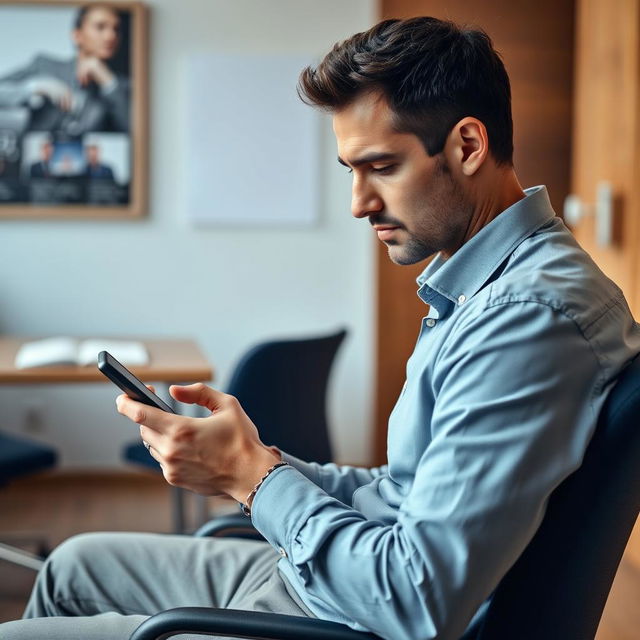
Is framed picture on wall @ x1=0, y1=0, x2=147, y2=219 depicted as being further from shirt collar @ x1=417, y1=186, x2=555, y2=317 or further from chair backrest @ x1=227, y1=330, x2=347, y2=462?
shirt collar @ x1=417, y1=186, x2=555, y2=317

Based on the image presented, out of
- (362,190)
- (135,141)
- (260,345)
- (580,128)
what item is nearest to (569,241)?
(362,190)

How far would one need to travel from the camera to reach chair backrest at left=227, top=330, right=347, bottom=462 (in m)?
2.42

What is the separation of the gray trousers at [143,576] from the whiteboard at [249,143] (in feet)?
8.45

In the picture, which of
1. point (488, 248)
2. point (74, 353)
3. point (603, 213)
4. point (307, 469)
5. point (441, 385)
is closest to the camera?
point (441, 385)

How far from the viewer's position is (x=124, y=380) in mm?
1063

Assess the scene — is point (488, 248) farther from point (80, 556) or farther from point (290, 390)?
point (290, 390)

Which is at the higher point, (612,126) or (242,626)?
(612,126)

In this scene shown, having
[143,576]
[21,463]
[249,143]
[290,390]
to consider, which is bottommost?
[21,463]

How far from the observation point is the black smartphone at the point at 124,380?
1.05 metres

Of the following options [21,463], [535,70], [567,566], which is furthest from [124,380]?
[535,70]

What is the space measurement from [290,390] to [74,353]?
594 mm

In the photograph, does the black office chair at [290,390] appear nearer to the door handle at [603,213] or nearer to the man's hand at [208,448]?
the door handle at [603,213]

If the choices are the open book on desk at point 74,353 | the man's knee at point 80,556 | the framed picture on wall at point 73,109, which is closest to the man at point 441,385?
the man's knee at point 80,556

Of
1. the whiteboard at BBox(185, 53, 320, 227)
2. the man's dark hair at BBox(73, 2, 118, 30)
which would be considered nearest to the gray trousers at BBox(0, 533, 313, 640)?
the whiteboard at BBox(185, 53, 320, 227)
